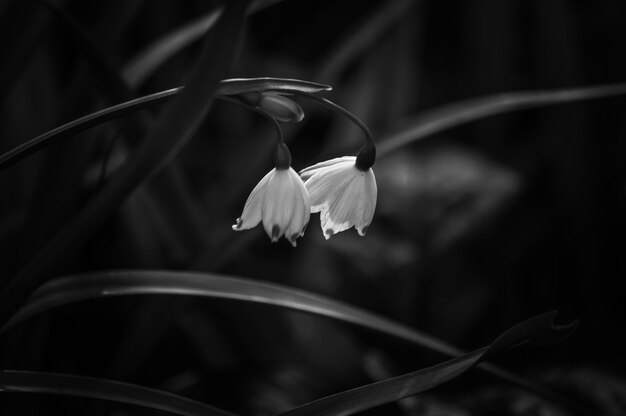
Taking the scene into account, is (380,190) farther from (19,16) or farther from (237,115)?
(19,16)

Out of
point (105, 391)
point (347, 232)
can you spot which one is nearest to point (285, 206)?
point (105, 391)

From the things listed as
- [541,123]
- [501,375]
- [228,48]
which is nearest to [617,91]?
[501,375]

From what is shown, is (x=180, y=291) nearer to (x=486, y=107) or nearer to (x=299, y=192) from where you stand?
(x=299, y=192)

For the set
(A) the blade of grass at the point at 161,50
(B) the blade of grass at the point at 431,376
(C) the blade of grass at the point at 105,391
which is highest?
(A) the blade of grass at the point at 161,50

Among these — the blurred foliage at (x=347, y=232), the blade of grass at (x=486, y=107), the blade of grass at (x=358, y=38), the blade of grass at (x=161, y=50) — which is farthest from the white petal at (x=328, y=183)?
the blade of grass at (x=358, y=38)

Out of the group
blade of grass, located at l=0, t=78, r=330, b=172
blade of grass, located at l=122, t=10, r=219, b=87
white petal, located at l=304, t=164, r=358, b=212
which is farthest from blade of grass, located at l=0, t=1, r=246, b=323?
blade of grass, located at l=122, t=10, r=219, b=87

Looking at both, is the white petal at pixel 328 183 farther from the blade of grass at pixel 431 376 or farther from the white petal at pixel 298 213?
the blade of grass at pixel 431 376

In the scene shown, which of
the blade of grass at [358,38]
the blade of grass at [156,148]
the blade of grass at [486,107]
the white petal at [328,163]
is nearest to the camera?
the blade of grass at [156,148]

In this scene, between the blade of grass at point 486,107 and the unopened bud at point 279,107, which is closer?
the unopened bud at point 279,107
